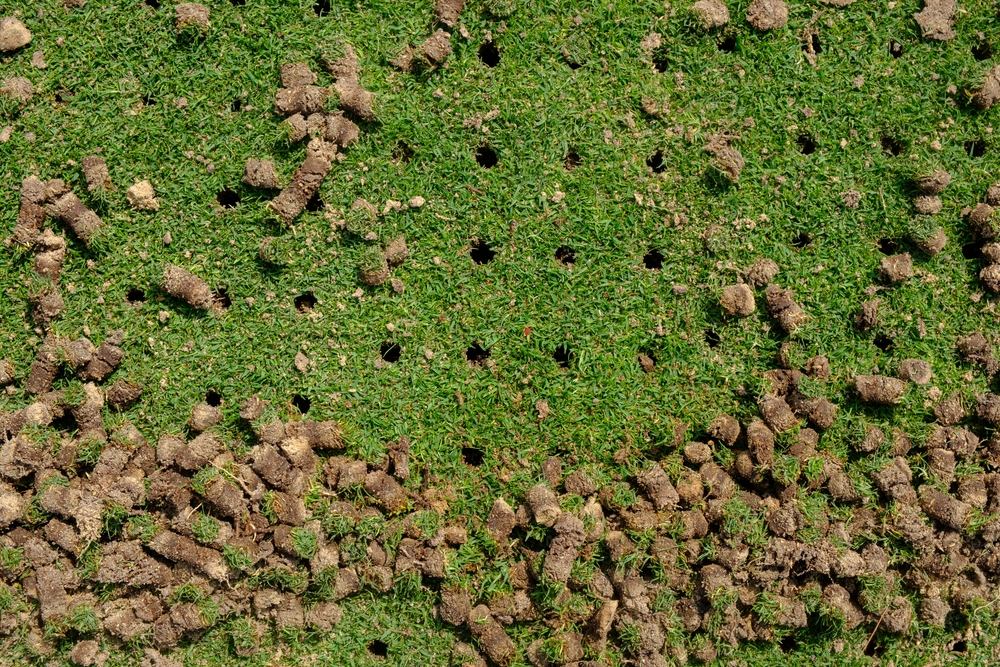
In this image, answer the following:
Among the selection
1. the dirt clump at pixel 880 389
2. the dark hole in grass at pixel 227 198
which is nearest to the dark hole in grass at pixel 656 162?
the dirt clump at pixel 880 389

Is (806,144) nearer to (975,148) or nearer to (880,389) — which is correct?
(975,148)

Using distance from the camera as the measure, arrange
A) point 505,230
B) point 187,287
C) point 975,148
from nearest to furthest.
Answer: point 187,287 → point 505,230 → point 975,148

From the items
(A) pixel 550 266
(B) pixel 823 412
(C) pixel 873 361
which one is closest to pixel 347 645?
(A) pixel 550 266

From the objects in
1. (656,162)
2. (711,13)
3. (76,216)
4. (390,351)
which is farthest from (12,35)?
(711,13)

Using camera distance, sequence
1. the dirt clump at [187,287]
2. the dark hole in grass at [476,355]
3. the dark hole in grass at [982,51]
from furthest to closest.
Result: the dark hole in grass at [982,51] < the dark hole in grass at [476,355] < the dirt clump at [187,287]

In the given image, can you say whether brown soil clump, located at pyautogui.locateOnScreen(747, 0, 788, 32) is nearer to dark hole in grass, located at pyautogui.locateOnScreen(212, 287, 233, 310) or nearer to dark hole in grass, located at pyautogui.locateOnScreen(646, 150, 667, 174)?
dark hole in grass, located at pyautogui.locateOnScreen(646, 150, 667, 174)

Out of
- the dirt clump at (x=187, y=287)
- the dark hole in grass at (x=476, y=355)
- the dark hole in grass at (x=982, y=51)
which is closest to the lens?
the dirt clump at (x=187, y=287)

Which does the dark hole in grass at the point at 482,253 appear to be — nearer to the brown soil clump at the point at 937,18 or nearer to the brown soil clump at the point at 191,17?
the brown soil clump at the point at 191,17
